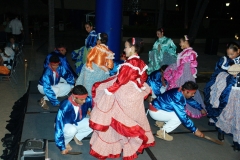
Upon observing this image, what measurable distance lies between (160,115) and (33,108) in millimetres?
2588

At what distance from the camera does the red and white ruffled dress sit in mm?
3641

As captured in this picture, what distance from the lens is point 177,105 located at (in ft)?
14.1

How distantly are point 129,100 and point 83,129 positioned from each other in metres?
0.95

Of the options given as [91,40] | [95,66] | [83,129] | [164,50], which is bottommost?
[83,129]

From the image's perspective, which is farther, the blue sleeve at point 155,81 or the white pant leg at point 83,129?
the blue sleeve at point 155,81

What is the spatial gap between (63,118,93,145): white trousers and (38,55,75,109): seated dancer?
4.36 feet

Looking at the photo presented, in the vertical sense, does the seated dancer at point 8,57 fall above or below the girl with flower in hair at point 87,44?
below

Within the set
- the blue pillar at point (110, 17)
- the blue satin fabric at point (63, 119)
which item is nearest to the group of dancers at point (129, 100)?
the blue satin fabric at point (63, 119)

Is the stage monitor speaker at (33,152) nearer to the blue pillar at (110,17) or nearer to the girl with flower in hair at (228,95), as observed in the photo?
the girl with flower in hair at (228,95)

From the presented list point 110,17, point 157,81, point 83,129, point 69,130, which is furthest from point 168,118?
point 110,17

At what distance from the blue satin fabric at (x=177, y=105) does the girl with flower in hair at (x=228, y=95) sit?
0.61 metres

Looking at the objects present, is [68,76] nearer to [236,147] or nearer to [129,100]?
[129,100]

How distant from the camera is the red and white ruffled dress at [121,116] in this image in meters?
3.64

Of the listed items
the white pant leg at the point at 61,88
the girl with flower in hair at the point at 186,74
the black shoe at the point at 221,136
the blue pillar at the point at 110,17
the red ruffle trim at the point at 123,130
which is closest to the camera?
the red ruffle trim at the point at 123,130
